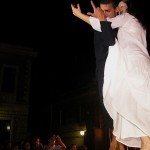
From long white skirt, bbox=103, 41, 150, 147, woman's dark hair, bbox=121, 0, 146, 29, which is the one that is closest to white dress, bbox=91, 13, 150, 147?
Answer: long white skirt, bbox=103, 41, 150, 147

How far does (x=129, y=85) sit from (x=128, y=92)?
0.06 m

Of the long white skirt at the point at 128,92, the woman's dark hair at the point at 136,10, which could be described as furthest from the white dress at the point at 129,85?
the woman's dark hair at the point at 136,10

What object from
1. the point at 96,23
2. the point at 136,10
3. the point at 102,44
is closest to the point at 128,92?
the point at 102,44

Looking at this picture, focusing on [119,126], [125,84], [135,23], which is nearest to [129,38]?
[135,23]

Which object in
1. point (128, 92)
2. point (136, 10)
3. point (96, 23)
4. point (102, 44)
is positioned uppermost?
point (136, 10)

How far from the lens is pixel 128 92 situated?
233 cm

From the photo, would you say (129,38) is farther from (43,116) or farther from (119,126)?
(43,116)

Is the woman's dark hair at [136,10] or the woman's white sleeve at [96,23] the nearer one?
the woman's white sleeve at [96,23]

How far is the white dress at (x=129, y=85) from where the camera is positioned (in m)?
2.23

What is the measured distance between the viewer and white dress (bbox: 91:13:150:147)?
223cm

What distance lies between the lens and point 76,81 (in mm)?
25406

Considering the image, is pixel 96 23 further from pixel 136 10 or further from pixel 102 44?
pixel 136 10

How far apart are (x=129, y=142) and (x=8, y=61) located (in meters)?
15.2

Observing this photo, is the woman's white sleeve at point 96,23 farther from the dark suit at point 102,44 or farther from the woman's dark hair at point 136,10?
the woman's dark hair at point 136,10
